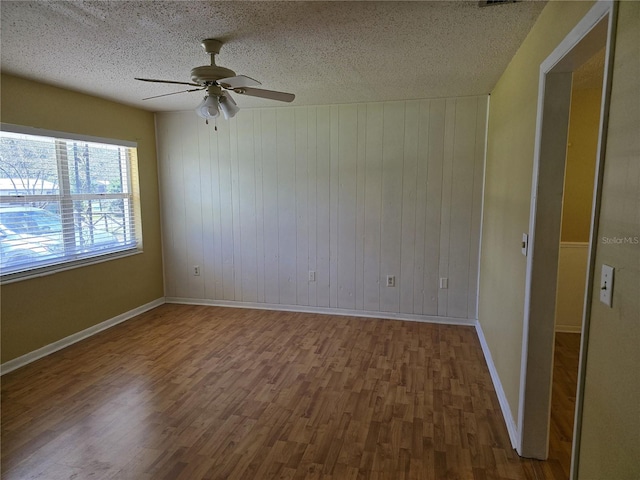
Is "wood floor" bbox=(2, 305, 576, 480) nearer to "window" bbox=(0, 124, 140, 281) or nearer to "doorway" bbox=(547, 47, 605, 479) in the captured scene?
"window" bbox=(0, 124, 140, 281)

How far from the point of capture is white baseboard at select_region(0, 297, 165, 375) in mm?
3186

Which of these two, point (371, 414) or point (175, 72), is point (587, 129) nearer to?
point (371, 414)

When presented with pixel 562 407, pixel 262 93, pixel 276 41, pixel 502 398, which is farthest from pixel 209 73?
pixel 562 407

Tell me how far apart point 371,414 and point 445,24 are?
2407 mm

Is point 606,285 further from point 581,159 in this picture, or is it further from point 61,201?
point 61,201

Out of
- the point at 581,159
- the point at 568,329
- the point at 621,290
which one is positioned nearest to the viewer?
the point at 621,290

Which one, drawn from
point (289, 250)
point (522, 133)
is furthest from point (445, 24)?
point (289, 250)

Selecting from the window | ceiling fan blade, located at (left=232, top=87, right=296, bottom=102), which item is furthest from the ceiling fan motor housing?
the window

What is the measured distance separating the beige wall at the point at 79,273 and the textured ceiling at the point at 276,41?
0.93 ft

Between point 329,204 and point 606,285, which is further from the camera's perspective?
point 329,204

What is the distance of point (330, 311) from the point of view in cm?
456

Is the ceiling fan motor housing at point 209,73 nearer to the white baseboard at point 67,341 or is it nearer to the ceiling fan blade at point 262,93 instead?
the ceiling fan blade at point 262,93

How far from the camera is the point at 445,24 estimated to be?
2141 millimetres

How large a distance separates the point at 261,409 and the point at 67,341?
7.52 feet
